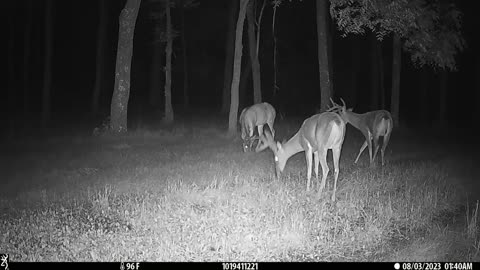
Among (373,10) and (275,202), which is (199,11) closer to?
(373,10)

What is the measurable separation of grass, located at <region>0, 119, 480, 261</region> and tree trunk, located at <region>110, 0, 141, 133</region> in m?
4.43

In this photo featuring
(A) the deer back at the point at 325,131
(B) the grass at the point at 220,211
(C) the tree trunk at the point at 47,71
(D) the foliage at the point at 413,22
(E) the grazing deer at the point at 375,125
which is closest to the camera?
(B) the grass at the point at 220,211

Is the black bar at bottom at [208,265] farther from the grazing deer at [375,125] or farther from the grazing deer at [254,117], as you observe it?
the grazing deer at [254,117]

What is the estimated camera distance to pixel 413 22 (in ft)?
52.9

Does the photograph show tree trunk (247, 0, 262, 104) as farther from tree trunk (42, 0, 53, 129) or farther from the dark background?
the dark background

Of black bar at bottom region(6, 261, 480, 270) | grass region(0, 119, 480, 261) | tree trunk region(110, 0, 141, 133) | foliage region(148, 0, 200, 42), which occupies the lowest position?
black bar at bottom region(6, 261, 480, 270)

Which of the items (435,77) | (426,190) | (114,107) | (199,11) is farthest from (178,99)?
A: (426,190)

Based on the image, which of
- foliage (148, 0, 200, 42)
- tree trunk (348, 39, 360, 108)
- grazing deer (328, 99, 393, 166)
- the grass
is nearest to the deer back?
the grass

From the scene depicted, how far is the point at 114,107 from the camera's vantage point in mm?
19953

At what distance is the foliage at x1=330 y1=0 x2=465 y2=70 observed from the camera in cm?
1595

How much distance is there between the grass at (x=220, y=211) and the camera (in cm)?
736

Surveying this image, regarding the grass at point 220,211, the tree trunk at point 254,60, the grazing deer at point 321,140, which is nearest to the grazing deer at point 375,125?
the grass at point 220,211

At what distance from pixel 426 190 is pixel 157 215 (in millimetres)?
6218

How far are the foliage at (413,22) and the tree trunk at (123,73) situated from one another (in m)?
8.56
